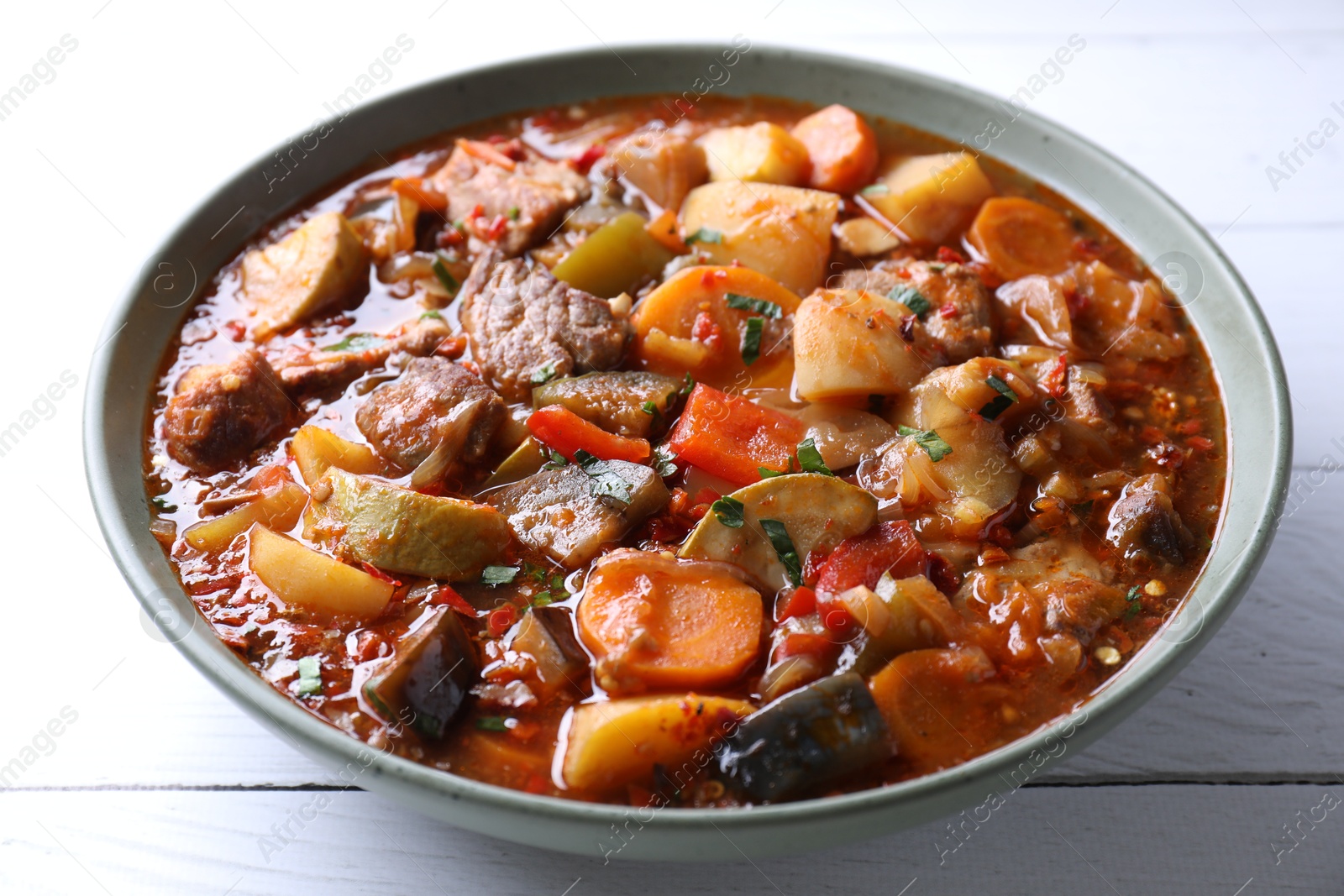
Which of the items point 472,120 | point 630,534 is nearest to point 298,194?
point 472,120

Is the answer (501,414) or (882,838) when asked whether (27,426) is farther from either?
(882,838)

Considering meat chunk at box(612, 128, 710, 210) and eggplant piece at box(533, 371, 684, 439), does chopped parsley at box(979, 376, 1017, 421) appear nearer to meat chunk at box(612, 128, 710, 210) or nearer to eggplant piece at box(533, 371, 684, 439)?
eggplant piece at box(533, 371, 684, 439)

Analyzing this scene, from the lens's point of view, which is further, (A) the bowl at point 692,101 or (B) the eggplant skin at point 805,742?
(B) the eggplant skin at point 805,742

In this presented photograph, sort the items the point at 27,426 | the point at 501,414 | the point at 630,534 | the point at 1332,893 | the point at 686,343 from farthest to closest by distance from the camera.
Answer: the point at 27,426
the point at 686,343
the point at 501,414
the point at 630,534
the point at 1332,893

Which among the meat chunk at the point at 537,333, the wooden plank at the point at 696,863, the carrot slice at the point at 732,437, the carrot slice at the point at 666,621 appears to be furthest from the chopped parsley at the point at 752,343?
the wooden plank at the point at 696,863

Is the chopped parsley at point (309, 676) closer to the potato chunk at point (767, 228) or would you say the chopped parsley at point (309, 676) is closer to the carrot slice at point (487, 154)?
the potato chunk at point (767, 228)

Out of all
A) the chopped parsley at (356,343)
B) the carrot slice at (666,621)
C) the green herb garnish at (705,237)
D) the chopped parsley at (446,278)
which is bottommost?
the carrot slice at (666,621)
